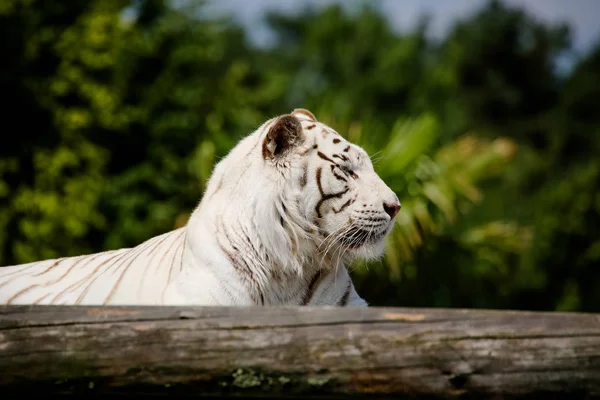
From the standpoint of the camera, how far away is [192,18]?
18266 mm

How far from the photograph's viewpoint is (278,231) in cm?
333

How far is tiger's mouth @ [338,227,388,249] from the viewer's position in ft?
11.1

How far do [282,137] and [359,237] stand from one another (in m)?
0.50

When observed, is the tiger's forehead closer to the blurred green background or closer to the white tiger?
the white tiger

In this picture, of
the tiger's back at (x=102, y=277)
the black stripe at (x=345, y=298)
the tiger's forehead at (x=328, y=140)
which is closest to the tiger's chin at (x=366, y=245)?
the black stripe at (x=345, y=298)

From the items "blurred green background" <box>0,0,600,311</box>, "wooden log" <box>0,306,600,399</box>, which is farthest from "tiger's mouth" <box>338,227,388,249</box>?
"blurred green background" <box>0,0,600,311</box>

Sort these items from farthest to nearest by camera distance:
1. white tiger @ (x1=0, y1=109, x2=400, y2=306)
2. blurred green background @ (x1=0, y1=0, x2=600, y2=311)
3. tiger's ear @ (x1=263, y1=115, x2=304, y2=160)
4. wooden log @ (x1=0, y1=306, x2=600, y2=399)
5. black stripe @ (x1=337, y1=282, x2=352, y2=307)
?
blurred green background @ (x1=0, y1=0, x2=600, y2=311)
black stripe @ (x1=337, y1=282, x2=352, y2=307)
tiger's ear @ (x1=263, y1=115, x2=304, y2=160)
white tiger @ (x1=0, y1=109, x2=400, y2=306)
wooden log @ (x1=0, y1=306, x2=600, y2=399)

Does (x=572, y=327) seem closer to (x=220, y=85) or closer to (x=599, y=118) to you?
(x=220, y=85)

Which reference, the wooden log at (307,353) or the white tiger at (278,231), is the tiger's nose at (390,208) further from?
the wooden log at (307,353)

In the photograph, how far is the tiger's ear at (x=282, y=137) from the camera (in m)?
3.37

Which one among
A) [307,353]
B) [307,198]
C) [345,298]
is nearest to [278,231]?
[307,198]

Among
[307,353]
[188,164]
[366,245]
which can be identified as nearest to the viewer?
[307,353]

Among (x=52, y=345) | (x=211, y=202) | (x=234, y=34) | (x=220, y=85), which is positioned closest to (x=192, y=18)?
(x=220, y=85)

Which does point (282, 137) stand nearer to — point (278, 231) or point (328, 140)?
A: point (328, 140)
